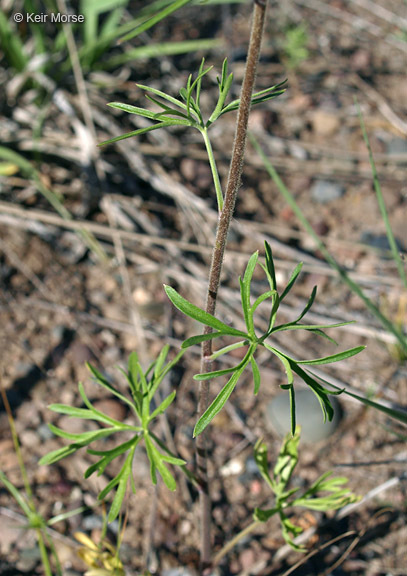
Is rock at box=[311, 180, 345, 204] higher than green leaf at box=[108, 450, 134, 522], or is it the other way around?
rock at box=[311, 180, 345, 204]

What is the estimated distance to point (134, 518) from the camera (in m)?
2.09

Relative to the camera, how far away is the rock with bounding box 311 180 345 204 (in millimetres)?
3248

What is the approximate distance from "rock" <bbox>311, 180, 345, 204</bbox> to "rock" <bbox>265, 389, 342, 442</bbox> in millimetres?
1259

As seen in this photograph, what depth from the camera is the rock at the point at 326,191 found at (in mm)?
3248

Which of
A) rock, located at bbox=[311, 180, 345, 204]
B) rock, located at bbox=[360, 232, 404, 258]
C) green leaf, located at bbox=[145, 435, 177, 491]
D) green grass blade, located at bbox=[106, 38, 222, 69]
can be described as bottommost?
green leaf, located at bbox=[145, 435, 177, 491]

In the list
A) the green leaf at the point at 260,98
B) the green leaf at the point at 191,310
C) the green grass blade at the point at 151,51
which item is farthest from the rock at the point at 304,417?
the green grass blade at the point at 151,51

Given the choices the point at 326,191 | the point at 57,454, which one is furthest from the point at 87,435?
the point at 326,191

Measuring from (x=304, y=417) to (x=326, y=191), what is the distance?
1435mm

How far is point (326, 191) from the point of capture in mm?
3264

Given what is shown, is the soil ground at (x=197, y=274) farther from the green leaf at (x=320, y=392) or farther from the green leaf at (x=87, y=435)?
the green leaf at (x=320, y=392)

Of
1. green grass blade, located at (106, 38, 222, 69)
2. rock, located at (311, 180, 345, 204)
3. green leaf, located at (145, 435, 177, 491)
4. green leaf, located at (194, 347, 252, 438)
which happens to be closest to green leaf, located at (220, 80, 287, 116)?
green leaf, located at (194, 347, 252, 438)

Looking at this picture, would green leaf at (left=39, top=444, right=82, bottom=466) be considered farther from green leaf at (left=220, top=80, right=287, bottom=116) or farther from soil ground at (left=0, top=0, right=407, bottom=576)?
green leaf at (left=220, top=80, right=287, bottom=116)

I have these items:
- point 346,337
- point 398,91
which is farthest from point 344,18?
point 346,337

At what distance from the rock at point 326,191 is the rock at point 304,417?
126 cm
